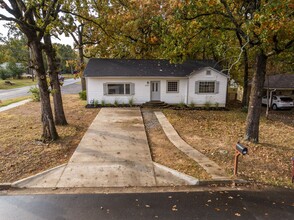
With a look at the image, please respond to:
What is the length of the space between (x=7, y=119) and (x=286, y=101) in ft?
74.5

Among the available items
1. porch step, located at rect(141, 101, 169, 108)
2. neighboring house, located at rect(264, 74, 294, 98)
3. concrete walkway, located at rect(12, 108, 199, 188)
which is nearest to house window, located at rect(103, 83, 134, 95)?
porch step, located at rect(141, 101, 169, 108)

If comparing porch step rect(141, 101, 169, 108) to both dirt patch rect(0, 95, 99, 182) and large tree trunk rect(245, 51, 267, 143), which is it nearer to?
dirt patch rect(0, 95, 99, 182)

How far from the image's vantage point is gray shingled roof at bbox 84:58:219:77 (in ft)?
56.4

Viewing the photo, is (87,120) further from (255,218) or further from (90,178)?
(255,218)

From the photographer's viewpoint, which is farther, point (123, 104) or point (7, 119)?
point (123, 104)

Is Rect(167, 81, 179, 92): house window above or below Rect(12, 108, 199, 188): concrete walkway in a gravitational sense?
above

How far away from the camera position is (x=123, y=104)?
17453 mm

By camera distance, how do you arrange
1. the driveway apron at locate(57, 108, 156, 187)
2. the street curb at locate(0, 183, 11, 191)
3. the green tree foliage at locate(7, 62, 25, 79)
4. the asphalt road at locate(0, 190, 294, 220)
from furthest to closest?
the green tree foliage at locate(7, 62, 25, 79), the driveway apron at locate(57, 108, 156, 187), the street curb at locate(0, 183, 11, 191), the asphalt road at locate(0, 190, 294, 220)

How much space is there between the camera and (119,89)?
17516mm

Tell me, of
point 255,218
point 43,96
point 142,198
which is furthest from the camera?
point 43,96

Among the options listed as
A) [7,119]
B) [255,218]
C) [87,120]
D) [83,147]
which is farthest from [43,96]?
[255,218]

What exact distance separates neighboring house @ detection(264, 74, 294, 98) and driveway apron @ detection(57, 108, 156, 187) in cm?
1569

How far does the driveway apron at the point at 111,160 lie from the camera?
5.62 m

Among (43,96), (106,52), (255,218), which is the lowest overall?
(255,218)
